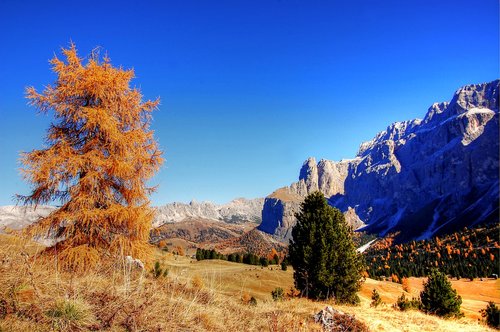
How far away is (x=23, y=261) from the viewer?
536 centimetres

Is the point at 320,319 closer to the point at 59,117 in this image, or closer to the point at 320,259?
the point at 59,117

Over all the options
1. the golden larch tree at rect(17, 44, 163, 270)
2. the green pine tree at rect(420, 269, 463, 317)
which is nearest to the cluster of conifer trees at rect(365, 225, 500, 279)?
the green pine tree at rect(420, 269, 463, 317)

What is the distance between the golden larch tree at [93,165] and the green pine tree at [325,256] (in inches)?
603

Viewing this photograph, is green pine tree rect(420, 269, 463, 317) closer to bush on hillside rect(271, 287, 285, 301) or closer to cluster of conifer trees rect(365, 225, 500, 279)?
bush on hillside rect(271, 287, 285, 301)

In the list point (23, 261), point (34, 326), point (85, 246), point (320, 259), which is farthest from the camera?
point (320, 259)

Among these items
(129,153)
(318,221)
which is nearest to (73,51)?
(129,153)

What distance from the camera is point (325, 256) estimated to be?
25.4 metres

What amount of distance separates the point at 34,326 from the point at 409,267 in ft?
547

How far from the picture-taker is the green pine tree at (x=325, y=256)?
2517 centimetres

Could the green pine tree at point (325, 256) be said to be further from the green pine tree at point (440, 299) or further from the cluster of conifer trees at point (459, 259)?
the cluster of conifer trees at point (459, 259)

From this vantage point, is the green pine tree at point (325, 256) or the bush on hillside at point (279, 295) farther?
the green pine tree at point (325, 256)

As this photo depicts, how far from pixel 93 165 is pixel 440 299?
1201 inches

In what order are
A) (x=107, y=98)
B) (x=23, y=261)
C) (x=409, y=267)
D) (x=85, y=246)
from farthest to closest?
(x=409, y=267) → (x=107, y=98) → (x=85, y=246) → (x=23, y=261)

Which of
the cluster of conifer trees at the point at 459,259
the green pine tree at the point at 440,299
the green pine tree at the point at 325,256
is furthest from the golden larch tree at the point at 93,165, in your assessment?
the cluster of conifer trees at the point at 459,259
